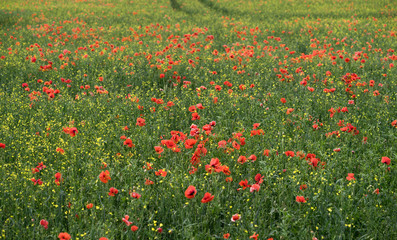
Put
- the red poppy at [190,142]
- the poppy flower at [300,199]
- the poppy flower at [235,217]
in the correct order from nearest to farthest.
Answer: the poppy flower at [235,217] → the poppy flower at [300,199] → the red poppy at [190,142]

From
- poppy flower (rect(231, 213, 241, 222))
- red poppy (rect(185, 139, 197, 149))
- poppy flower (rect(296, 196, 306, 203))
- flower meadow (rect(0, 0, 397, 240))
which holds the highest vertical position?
red poppy (rect(185, 139, 197, 149))

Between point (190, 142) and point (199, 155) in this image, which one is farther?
point (199, 155)

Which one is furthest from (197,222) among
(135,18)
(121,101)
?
(135,18)

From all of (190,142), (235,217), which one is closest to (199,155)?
(190,142)

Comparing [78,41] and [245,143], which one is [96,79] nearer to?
[245,143]

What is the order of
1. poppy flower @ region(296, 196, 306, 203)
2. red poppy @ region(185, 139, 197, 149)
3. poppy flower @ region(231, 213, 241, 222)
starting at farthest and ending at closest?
red poppy @ region(185, 139, 197, 149)
poppy flower @ region(296, 196, 306, 203)
poppy flower @ region(231, 213, 241, 222)

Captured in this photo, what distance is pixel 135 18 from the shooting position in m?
13.2

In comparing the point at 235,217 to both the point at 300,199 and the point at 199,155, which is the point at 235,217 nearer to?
the point at 300,199

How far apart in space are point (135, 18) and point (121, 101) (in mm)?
9263

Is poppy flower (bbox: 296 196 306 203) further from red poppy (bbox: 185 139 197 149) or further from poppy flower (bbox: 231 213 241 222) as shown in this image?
red poppy (bbox: 185 139 197 149)

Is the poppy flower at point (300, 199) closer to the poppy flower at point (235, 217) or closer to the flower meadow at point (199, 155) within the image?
the flower meadow at point (199, 155)

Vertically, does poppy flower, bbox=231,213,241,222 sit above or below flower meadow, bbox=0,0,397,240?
above

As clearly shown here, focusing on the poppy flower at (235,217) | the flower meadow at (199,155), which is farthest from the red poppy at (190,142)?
the poppy flower at (235,217)

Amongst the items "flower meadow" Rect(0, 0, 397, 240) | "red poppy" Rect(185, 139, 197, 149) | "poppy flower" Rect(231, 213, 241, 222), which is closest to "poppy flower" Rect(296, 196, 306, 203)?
"flower meadow" Rect(0, 0, 397, 240)
